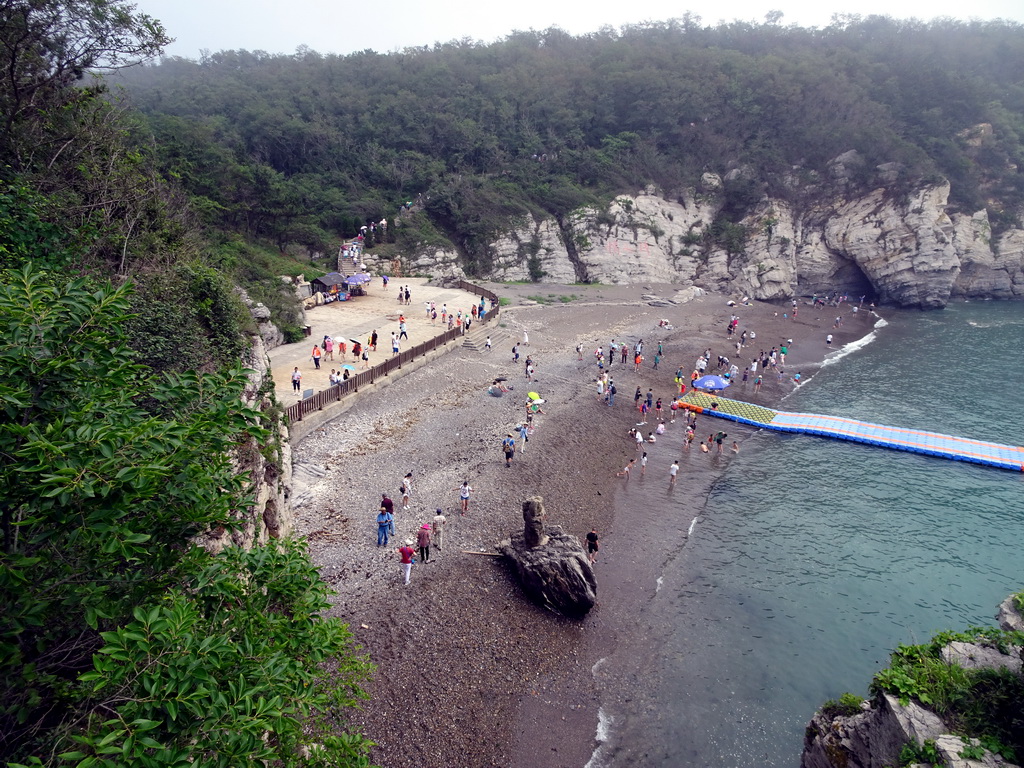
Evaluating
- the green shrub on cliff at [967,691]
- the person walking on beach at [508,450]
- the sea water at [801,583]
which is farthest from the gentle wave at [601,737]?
the person walking on beach at [508,450]

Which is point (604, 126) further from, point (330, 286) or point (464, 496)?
point (464, 496)

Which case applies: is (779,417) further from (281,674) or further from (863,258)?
(863,258)

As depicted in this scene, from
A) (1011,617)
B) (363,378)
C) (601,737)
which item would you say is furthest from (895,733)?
(363,378)

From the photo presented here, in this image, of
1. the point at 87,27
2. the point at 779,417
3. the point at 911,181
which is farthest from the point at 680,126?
the point at 87,27

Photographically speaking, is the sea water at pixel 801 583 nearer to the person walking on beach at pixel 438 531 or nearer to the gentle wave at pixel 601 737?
the gentle wave at pixel 601 737

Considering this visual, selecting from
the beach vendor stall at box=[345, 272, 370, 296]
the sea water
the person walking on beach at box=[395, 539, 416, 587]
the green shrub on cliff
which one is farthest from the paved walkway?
the green shrub on cliff

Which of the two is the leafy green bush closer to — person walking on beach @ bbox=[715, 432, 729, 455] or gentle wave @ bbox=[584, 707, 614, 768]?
gentle wave @ bbox=[584, 707, 614, 768]
